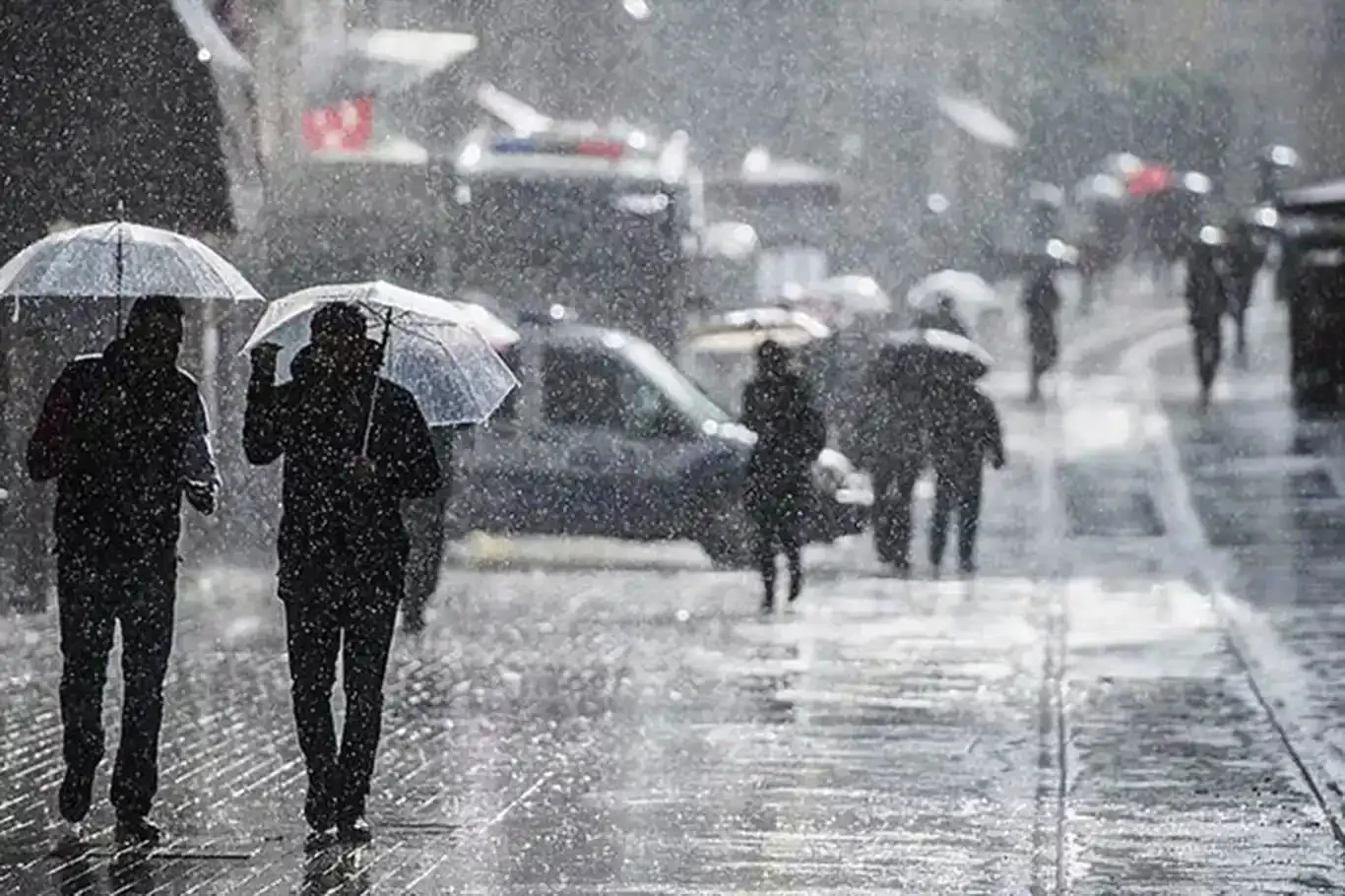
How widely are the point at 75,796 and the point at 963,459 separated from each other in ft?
39.4

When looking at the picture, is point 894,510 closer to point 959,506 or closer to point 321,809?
point 959,506

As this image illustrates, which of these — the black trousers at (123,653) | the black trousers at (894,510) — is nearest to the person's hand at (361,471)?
the black trousers at (123,653)

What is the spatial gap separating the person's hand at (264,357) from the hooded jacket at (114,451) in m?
0.26

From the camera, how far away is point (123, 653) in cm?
1073

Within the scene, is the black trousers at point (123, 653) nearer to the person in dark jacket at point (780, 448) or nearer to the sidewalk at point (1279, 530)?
the sidewalk at point (1279, 530)

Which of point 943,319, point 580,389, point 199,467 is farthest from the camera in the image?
point 943,319

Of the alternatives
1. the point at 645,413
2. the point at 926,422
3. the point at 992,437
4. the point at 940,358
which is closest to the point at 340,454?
the point at 992,437

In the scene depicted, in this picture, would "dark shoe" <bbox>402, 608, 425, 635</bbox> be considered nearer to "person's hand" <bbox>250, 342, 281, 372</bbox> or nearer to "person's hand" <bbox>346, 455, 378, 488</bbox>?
"person's hand" <bbox>250, 342, 281, 372</bbox>

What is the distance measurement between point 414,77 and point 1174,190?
24143mm

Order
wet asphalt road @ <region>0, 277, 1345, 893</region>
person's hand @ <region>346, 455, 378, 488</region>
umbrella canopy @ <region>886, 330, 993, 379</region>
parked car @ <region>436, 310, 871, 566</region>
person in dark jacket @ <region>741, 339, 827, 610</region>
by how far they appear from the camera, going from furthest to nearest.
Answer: parked car @ <region>436, 310, 871, 566</region>
umbrella canopy @ <region>886, 330, 993, 379</region>
person in dark jacket @ <region>741, 339, 827, 610</region>
person's hand @ <region>346, 455, 378, 488</region>
wet asphalt road @ <region>0, 277, 1345, 893</region>

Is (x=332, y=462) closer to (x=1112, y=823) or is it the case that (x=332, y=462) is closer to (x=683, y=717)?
(x=1112, y=823)

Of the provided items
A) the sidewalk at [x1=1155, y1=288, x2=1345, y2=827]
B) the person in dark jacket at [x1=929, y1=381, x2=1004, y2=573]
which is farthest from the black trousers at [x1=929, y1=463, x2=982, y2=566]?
the sidewalk at [x1=1155, y1=288, x2=1345, y2=827]

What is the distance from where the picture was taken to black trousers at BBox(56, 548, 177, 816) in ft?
35.2

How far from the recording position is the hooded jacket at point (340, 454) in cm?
1062
